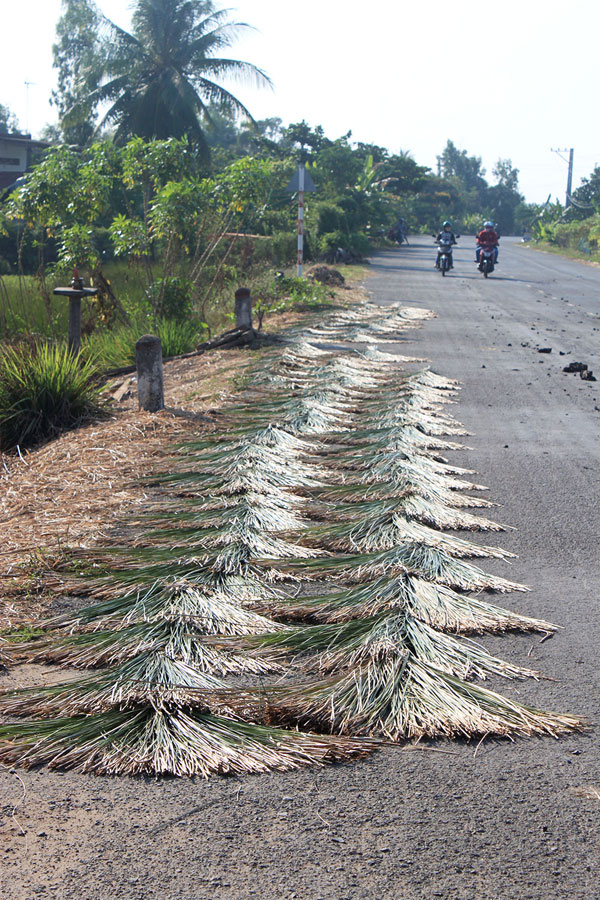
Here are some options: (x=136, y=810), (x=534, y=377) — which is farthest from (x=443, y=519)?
(x=534, y=377)

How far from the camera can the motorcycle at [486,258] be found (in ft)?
75.2

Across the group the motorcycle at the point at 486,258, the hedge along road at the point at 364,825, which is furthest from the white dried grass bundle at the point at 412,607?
the motorcycle at the point at 486,258

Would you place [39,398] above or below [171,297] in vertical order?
below

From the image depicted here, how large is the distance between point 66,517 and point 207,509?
28.4 inches

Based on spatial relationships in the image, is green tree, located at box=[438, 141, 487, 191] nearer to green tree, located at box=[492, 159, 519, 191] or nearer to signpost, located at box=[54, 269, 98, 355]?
green tree, located at box=[492, 159, 519, 191]

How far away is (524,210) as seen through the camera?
6706 centimetres

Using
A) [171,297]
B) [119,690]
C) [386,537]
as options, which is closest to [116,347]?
[171,297]

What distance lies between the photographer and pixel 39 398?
729 cm

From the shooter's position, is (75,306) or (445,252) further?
(445,252)

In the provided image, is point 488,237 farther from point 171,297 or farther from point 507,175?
point 507,175

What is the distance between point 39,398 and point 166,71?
22568 mm

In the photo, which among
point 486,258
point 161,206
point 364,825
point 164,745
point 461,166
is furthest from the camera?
point 461,166

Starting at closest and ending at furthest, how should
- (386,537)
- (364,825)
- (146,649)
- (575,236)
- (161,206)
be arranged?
(364,825) → (146,649) → (386,537) → (161,206) → (575,236)

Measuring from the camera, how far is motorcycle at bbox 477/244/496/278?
22922 millimetres
